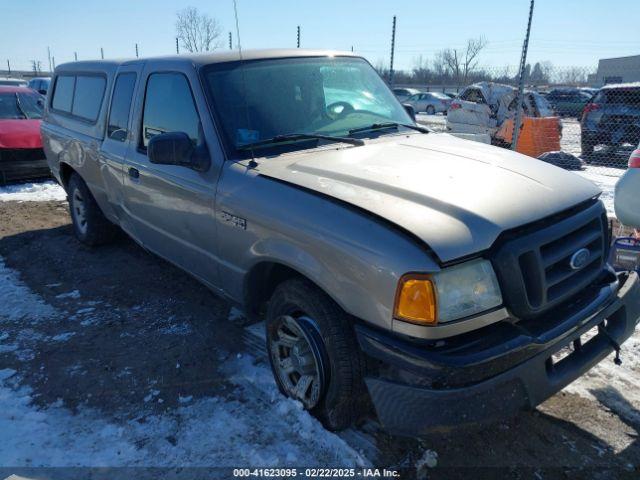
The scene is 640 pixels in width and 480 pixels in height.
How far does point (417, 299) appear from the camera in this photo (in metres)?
2.02

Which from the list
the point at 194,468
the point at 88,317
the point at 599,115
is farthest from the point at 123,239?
the point at 599,115

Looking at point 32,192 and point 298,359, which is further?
point 32,192

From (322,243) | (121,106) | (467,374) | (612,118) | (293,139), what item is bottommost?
(467,374)

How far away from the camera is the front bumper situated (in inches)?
78.5

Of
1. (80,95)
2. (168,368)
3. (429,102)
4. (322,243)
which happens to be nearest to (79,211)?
(80,95)

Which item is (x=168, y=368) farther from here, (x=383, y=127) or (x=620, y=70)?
(x=620, y=70)

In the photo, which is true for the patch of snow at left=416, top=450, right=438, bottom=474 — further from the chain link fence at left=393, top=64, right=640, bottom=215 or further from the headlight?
the chain link fence at left=393, top=64, right=640, bottom=215

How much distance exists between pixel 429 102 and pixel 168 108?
97.1 feet

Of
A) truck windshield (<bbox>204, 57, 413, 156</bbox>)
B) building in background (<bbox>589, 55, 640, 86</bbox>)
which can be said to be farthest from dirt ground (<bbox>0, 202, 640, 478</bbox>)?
building in background (<bbox>589, 55, 640, 86</bbox>)

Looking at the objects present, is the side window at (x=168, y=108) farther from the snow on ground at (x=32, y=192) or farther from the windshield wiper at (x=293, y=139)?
the snow on ground at (x=32, y=192)

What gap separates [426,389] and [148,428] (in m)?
1.63

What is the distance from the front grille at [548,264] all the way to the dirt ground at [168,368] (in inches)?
25.0

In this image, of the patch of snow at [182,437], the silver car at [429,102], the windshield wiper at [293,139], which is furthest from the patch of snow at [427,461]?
the silver car at [429,102]

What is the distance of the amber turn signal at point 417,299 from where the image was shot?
78.8 inches
